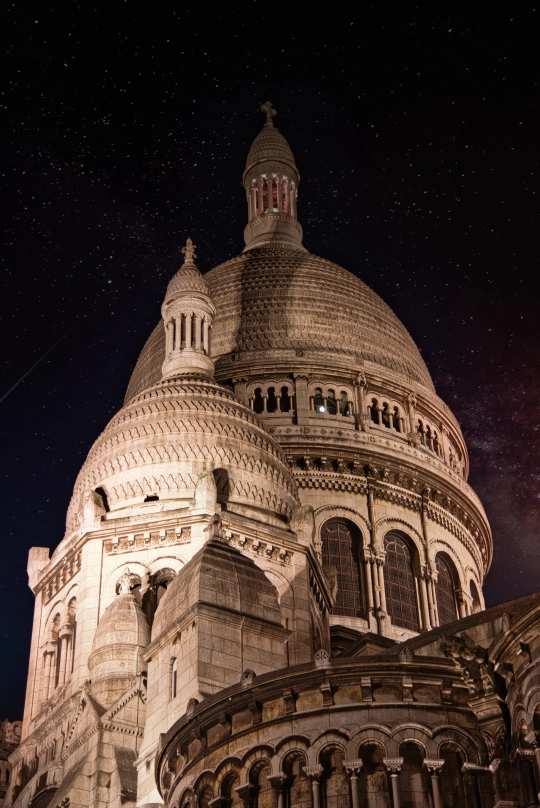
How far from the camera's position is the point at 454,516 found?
60438 millimetres

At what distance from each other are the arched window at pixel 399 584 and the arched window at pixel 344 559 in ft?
4.40

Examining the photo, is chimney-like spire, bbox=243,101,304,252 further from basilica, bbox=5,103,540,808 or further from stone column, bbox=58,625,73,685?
stone column, bbox=58,625,73,685

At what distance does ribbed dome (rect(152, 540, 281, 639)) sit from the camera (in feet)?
106

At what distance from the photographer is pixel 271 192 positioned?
76.7m

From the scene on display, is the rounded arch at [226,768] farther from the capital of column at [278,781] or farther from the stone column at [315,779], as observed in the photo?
the stone column at [315,779]

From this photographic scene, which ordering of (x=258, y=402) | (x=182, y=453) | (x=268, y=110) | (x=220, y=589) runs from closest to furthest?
(x=220, y=589) < (x=182, y=453) < (x=258, y=402) < (x=268, y=110)

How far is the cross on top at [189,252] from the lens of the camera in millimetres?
54719

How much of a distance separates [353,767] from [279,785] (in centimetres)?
158

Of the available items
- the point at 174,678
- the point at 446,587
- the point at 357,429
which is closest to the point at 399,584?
the point at 446,587

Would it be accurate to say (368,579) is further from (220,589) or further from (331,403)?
(220,589)

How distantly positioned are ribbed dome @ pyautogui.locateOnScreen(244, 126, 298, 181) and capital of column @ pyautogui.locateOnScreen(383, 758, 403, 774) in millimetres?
55604

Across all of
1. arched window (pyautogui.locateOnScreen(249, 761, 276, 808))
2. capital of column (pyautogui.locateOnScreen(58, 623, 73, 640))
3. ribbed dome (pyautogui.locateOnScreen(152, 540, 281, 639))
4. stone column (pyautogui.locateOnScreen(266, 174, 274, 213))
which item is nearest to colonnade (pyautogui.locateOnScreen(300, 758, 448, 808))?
arched window (pyautogui.locateOnScreen(249, 761, 276, 808))

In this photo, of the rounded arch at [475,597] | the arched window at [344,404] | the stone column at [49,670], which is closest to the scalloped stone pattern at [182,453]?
the stone column at [49,670]

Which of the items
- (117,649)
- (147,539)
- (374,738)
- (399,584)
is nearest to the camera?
(374,738)
